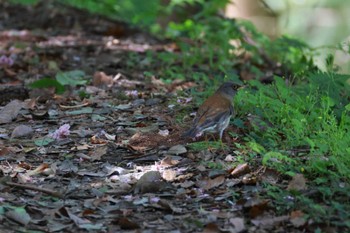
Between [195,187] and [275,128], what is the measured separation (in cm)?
100

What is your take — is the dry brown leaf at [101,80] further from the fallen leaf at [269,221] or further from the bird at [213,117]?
the fallen leaf at [269,221]

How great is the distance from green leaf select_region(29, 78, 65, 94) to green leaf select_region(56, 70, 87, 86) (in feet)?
0.59

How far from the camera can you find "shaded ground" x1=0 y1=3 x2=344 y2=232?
4363 mm

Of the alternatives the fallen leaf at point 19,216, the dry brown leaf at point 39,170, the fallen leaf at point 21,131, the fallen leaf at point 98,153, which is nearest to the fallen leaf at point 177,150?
the fallen leaf at point 98,153

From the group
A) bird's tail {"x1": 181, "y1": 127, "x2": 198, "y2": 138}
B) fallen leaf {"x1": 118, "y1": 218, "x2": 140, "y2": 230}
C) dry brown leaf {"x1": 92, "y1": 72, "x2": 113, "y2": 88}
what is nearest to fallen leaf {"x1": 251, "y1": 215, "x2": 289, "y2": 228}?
fallen leaf {"x1": 118, "y1": 218, "x2": 140, "y2": 230}

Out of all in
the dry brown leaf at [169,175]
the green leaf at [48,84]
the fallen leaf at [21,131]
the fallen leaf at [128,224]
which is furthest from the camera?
the green leaf at [48,84]

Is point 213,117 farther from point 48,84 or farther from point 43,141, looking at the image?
point 48,84

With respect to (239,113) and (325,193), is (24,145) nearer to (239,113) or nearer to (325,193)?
(239,113)

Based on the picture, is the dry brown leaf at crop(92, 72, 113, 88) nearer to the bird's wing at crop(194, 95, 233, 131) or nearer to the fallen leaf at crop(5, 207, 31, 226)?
the bird's wing at crop(194, 95, 233, 131)

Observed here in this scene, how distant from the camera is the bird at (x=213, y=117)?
541 centimetres

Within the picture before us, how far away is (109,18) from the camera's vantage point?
471 inches

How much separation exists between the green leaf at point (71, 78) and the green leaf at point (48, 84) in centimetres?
18

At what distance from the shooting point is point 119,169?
5238mm

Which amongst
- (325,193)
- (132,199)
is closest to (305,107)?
(325,193)
